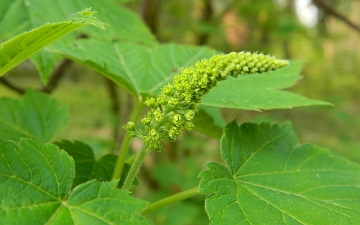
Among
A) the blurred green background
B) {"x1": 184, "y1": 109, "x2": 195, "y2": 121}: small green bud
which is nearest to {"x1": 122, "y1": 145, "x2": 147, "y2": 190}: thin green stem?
{"x1": 184, "y1": 109, "x2": 195, "y2": 121}: small green bud

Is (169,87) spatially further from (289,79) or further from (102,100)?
(102,100)

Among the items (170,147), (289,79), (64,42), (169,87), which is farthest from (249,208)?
(170,147)

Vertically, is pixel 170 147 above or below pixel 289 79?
below

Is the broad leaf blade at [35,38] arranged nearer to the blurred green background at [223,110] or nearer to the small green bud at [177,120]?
the small green bud at [177,120]

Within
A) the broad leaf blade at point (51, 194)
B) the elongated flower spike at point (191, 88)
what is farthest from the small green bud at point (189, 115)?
the broad leaf blade at point (51, 194)

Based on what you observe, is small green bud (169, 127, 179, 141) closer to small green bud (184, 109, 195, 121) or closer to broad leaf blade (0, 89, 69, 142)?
small green bud (184, 109, 195, 121)

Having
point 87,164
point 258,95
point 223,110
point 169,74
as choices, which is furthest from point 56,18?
point 223,110
